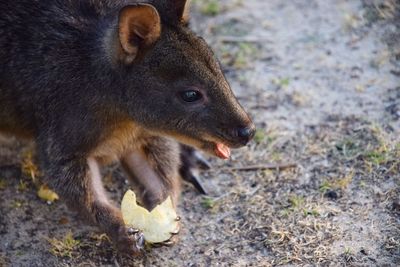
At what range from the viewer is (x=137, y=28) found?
4520 millimetres

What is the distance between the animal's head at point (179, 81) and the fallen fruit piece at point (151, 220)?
50 cm

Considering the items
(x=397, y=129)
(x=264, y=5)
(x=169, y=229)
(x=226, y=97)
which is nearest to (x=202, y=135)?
(x=226, y=97)

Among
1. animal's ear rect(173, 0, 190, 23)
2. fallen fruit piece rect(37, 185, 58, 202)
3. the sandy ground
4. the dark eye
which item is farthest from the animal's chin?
fallen fruit piece rect(37, 185, 58, 202)

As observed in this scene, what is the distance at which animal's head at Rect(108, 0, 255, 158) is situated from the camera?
459cm

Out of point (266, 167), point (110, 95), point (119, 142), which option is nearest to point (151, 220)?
point (119, 142)

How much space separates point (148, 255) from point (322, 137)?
1619 millimetres

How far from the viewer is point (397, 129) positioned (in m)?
5.71

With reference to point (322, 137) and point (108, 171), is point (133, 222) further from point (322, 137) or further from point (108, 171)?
point (322, 137)

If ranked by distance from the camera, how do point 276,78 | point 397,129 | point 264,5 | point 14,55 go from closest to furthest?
1. point 14,55
2. point 397,129
3. point 276,78
4. point 264,5

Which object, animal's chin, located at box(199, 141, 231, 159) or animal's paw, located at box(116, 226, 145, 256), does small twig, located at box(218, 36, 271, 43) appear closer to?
animal's chin, located at box(199, 141, 231, 159)

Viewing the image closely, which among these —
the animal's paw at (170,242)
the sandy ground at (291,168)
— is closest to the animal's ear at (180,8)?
the animal's paw at (170,242)

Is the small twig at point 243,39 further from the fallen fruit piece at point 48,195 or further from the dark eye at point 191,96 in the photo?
the dark eye at point 191,96

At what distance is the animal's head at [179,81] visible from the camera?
4.59 m

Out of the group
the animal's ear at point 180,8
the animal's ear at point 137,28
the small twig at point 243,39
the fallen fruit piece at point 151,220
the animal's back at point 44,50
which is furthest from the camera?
the small twig at point 243,39
